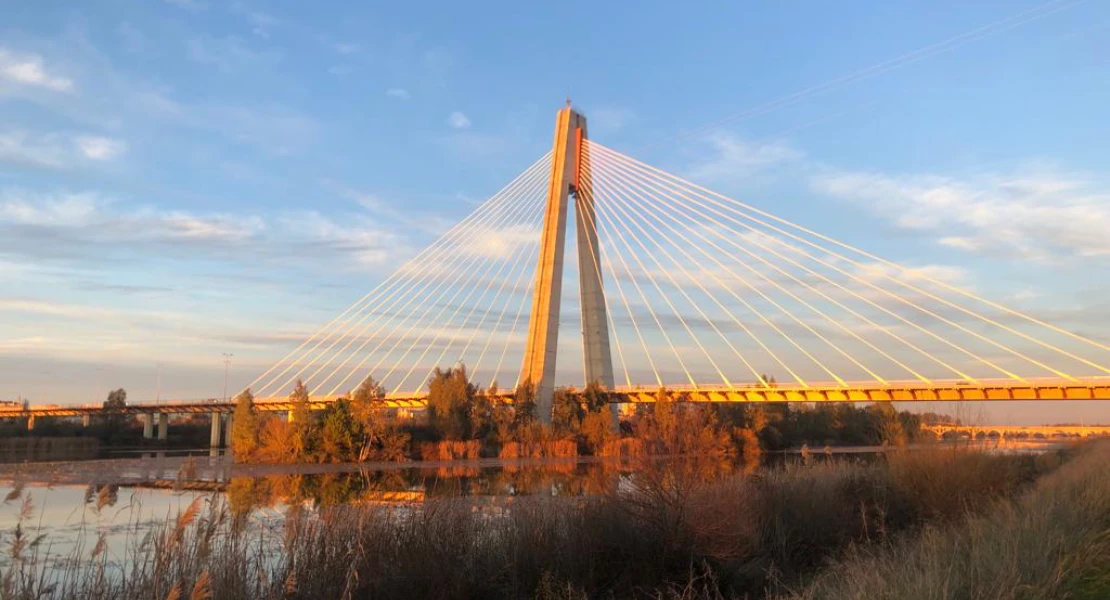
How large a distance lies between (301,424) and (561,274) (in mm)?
14322

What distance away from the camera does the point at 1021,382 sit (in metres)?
32.8

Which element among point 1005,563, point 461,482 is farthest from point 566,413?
point 1005,563

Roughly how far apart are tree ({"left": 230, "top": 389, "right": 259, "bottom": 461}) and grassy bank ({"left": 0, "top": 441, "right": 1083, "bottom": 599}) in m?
30.1

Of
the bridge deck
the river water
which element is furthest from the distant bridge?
the river water

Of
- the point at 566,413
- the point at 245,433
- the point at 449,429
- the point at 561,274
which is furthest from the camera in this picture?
the point at 566,413

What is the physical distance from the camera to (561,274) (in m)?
36.3

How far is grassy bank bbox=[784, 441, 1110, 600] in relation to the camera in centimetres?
590

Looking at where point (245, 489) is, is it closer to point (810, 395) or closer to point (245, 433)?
point (245, 433)

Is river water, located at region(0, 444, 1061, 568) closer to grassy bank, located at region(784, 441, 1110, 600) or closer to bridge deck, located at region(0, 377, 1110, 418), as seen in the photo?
grassy bank, located at region(784, 441, 1110, 600)

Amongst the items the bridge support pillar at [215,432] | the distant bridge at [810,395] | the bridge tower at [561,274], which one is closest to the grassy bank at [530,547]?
the distant bridge at [810,395]

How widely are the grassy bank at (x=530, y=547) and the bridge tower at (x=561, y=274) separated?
2207 cm

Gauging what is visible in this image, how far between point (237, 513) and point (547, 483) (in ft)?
53.0

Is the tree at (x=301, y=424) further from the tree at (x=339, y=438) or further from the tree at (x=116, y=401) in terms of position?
the tree at (x=116, y=401)

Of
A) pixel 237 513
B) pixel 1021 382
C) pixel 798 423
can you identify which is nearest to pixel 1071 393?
pixel 1021 382
